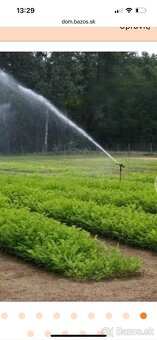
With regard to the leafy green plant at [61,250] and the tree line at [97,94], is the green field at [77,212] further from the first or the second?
the tree line at [97,94]

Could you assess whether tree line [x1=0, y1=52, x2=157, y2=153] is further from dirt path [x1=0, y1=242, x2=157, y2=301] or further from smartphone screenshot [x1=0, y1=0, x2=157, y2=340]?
dirt path [x1=0, y1=242, x2=157, y2=301]

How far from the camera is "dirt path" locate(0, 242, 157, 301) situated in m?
3.17

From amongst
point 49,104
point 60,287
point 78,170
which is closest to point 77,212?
point 49,104

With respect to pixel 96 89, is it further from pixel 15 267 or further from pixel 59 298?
pixel 59 298

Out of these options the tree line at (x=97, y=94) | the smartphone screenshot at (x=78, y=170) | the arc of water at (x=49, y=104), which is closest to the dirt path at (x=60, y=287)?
the smartphone screenshot at (x=78, y=170)

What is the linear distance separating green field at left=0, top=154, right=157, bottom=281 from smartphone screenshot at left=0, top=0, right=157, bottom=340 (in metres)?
0.01

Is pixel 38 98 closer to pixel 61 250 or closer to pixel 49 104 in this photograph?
pixel 49 104

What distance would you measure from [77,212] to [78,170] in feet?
4.46

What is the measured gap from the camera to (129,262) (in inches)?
162

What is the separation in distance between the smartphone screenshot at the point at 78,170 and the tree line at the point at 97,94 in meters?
0.01

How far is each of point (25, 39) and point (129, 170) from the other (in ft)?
14.7

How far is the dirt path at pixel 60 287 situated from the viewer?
317 centimetres

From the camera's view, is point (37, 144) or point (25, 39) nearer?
point (25, 39)
